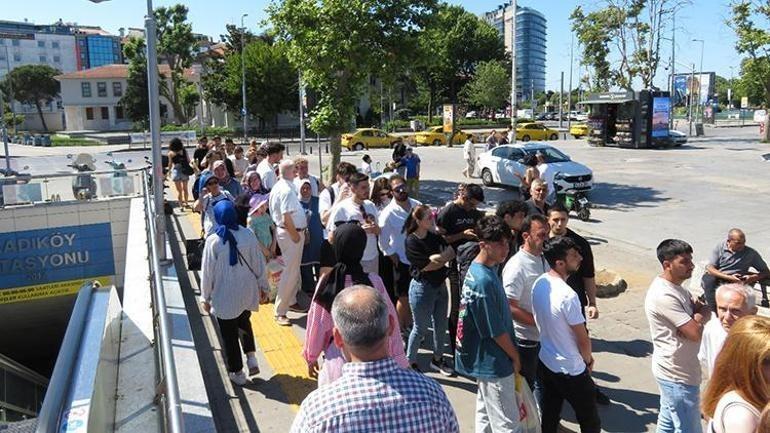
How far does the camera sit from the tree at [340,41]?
1448 cm

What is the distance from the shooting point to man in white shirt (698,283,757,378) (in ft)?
11.0

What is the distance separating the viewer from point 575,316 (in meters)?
3.96

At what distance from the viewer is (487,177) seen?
67.4 ft

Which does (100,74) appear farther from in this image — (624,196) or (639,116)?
(624,196)

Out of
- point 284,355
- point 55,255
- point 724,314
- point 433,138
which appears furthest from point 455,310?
point 433,138

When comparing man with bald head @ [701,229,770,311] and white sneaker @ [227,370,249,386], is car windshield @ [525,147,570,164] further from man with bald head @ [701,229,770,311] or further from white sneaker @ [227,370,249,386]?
white sneaker @ [227,370,249,386]

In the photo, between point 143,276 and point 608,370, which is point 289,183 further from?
point 608,370

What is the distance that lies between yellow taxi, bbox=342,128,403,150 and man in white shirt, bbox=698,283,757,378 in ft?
120

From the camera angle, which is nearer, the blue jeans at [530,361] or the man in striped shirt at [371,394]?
the man in striped shirt at [371,394]

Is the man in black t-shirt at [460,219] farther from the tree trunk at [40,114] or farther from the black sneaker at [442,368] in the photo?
the tree trunk at [40,114]

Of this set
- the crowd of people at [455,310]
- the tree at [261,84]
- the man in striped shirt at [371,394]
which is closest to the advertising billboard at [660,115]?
the tree at [261,84]

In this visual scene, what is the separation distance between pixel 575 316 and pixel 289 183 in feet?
13.6

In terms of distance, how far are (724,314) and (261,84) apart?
5343 cm

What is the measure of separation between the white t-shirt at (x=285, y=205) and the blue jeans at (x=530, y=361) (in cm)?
339
